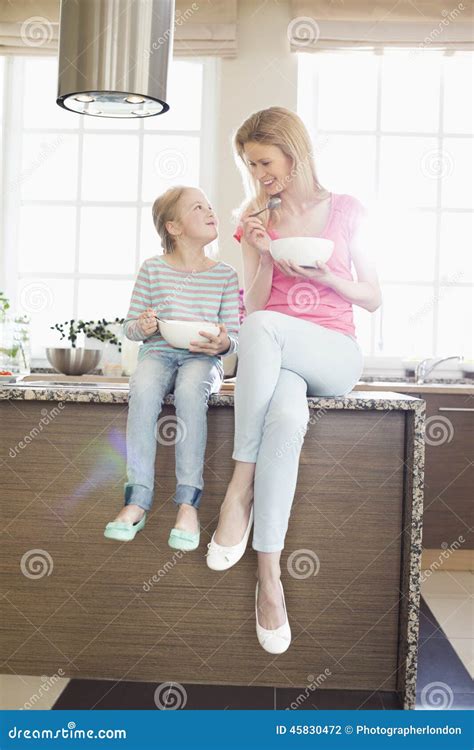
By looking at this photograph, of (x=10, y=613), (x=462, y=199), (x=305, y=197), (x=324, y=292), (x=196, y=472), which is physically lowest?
(x=10, y=613)

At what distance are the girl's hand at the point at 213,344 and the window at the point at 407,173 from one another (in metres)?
2.27

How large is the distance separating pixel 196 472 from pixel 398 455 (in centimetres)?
46

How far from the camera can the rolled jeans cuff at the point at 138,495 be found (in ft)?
5.44

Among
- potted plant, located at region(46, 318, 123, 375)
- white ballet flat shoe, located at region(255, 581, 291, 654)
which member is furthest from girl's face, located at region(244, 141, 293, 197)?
potted plant, located at region(46, 318, 123, 375)

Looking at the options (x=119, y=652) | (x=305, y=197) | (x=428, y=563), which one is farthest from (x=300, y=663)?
(x=428, y=563)

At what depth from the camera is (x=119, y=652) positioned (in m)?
1.78

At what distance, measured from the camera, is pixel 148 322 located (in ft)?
5.80

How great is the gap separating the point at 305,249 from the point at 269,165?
0.35 metres

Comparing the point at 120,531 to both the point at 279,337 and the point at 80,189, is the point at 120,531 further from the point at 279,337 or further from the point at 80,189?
the point at 80,189

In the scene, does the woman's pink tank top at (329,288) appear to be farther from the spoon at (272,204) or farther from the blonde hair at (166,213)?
the blonde hair at (166,213)

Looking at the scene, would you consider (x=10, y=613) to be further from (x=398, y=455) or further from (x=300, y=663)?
(x=398, y=455)

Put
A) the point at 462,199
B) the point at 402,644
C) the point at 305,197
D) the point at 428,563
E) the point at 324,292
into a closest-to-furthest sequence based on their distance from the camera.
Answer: the point at 402,644 < the point at 324,292 < the point at 305,197 < the point at 428,563 < the point at 462,199

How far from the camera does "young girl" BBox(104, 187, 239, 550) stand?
5.45 feet

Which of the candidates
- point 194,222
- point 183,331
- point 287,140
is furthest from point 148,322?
point 287,140
